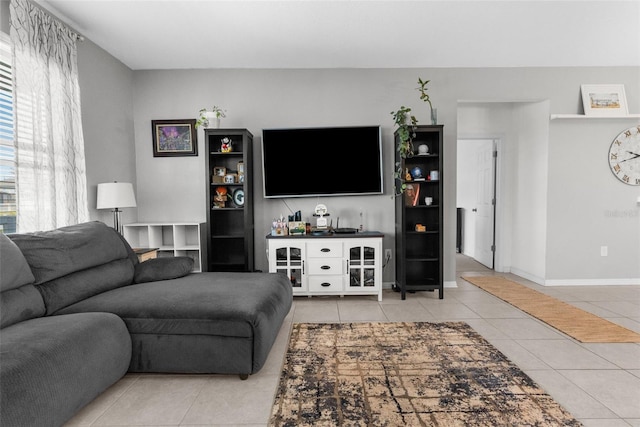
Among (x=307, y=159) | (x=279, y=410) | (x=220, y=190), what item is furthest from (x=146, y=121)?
(x=279, y=410)

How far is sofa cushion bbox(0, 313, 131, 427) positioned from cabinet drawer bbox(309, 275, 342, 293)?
216 cm

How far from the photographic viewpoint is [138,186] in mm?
4441

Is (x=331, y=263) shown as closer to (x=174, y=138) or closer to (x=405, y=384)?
(x=405, y=384)

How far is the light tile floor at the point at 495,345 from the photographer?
1.84m

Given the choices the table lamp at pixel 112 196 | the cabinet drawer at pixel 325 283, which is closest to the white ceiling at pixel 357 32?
the table lamp at pixel 112 196

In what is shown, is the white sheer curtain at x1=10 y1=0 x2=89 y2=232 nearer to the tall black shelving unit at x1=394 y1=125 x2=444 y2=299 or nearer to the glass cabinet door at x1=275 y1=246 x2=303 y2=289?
the glass cabinet door at x1=275 y1=246 x2=303 y2=289

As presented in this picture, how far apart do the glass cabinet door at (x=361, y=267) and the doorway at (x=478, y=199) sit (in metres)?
2.64

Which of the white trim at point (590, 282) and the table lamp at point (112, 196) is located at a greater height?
the table lamp at point (112, 196)

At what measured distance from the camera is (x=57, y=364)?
63.9 inches

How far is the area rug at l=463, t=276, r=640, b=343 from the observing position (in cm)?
289

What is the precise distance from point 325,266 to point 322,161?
1.22 metres

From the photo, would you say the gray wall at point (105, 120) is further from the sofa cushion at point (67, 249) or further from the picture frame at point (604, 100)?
the picture frame at point (604, 100)

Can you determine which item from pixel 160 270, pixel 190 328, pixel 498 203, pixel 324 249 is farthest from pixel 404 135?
pixel 190 328

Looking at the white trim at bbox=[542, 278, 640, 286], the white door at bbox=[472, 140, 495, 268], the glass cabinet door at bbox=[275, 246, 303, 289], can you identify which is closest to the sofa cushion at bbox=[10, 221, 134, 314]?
the glass cabinet door at bbox=[275, 246, 303, 289]
